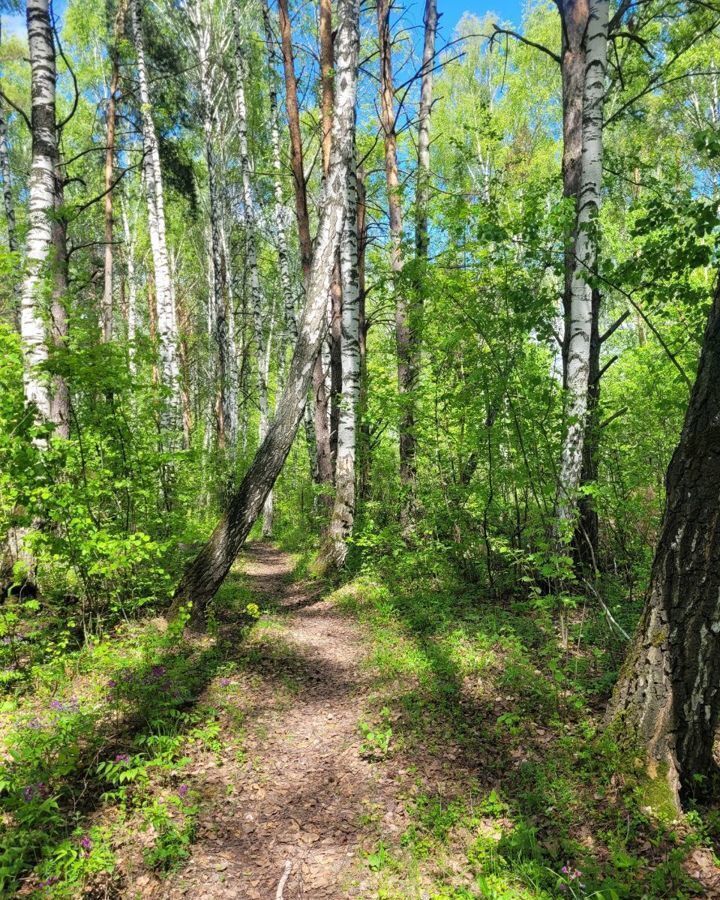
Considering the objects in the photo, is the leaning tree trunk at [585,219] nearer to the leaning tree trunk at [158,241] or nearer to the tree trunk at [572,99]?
the tree trunk at [572,99]

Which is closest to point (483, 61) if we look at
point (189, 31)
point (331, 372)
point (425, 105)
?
point (189, 31)

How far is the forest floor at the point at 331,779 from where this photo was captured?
2.39 metres

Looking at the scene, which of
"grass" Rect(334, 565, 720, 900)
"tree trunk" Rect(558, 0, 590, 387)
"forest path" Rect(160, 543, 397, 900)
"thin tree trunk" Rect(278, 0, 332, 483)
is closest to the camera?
"grass" Rect(334, 565, 720, 900)

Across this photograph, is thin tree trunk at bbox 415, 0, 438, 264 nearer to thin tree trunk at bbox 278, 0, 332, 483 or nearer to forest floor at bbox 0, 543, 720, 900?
thin tree trunk at bbox 278, 0, 332, 483

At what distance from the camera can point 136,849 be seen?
101 inches

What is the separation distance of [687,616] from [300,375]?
414 centimetres

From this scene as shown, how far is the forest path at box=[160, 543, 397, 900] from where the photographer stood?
8.18 feet

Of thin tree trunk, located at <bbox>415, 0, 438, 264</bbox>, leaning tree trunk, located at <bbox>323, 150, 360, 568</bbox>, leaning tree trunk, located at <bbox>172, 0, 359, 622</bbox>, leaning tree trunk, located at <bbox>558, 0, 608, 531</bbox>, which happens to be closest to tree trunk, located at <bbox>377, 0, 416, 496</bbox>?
thin tree trunk, located at <bbox>415, 0, 438, 264</bbox>

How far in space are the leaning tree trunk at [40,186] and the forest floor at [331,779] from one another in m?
2.94

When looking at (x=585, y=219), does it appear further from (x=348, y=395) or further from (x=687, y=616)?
(x=687, y=616)

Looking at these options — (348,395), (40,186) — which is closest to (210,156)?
(40,186)

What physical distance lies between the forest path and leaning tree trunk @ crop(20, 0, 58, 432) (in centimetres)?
361

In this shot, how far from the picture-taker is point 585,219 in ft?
16.7

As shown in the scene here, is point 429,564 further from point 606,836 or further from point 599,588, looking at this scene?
point 606,836
